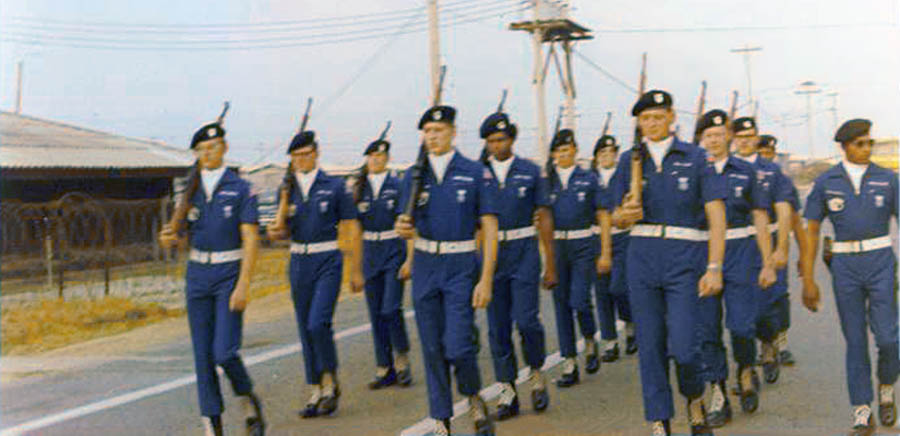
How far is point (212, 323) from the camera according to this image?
5.97m

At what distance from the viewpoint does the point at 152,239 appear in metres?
23.5

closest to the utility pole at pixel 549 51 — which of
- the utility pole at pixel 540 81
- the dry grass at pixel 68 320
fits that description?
the utility pole at pixel 540 81

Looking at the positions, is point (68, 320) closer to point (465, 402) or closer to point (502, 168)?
point (465, 402)

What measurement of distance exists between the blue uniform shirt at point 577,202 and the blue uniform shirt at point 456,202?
2306 mm

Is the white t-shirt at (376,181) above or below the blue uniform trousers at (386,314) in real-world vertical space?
above

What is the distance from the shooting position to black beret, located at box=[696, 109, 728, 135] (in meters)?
6.58

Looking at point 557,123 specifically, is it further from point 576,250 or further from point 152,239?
point 152,239

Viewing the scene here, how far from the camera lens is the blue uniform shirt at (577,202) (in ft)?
26.3

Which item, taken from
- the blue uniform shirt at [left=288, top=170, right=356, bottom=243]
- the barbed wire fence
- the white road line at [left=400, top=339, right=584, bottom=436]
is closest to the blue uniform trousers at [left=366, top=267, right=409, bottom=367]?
the white road line at [left=400, top=339, right=584, bottom=436]

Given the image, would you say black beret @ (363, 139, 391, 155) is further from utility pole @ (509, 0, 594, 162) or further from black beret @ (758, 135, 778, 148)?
utility pole @ (509, 0, 594, 162)

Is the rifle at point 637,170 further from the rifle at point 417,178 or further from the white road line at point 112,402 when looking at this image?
the white road line at point 112,402

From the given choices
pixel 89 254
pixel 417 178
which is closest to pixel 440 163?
pixel 417 178

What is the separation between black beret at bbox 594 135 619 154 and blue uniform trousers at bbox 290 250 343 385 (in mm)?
3336

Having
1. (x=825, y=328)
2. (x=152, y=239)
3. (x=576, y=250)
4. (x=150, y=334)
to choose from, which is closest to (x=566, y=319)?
(x=576, y=250)
